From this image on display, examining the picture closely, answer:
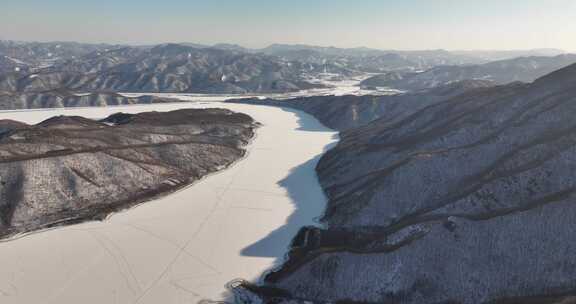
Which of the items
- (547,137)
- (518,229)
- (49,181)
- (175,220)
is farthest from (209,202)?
(547,137)

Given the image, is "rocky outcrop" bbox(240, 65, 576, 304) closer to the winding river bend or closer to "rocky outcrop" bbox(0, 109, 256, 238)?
the winding river bend

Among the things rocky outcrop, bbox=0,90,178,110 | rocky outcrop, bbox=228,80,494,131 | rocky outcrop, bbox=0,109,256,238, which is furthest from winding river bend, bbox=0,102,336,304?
rocky outcrop, bbox=0,90,178,110

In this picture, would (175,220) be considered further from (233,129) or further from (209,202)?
(233,129)

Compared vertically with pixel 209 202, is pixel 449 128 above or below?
above

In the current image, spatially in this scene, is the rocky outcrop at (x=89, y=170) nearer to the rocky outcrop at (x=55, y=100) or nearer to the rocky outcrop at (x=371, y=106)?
the rocky outcrop at (x=371, y=106)

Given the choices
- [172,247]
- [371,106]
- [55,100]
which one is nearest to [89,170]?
[172,247]

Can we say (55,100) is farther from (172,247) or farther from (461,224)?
(461,224)
